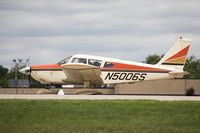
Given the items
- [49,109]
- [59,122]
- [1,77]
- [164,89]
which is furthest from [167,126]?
[1,77]

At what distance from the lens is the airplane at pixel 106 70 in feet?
94.3

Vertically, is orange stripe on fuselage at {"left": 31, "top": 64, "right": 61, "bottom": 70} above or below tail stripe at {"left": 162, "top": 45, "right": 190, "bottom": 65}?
below

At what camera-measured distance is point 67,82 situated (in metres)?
30.5

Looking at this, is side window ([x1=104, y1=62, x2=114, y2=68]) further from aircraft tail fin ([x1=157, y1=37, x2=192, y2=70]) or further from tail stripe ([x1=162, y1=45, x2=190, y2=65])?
tail stripe ([x1=162, y1=45, x2=190, y2=65])

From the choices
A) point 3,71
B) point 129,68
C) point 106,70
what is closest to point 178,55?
point 129,68

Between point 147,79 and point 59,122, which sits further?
point 147,79

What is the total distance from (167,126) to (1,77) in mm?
83226

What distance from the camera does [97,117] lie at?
16.0m

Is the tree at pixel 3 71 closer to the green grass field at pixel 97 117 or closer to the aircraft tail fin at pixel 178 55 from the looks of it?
the aircraft tail fin at pixel 178 55

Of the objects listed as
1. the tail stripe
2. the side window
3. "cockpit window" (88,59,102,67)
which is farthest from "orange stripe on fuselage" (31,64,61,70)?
the tail stripe

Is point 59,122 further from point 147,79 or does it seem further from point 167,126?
point 147,79

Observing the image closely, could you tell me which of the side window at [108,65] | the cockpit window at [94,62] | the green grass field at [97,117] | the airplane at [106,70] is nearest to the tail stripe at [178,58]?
the airplane at [106,70]

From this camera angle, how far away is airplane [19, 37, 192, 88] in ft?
94.3

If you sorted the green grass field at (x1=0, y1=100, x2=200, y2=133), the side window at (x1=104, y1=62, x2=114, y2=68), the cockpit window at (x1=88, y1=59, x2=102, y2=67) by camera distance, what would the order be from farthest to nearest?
the side window at (x1=104, y1=62, x2=114, y2=68), the cockpit window at (x1=88, y1=59, x2=102, y2=67), the green grass field at (x1=0, y1=100, x2=200, y2=133)
